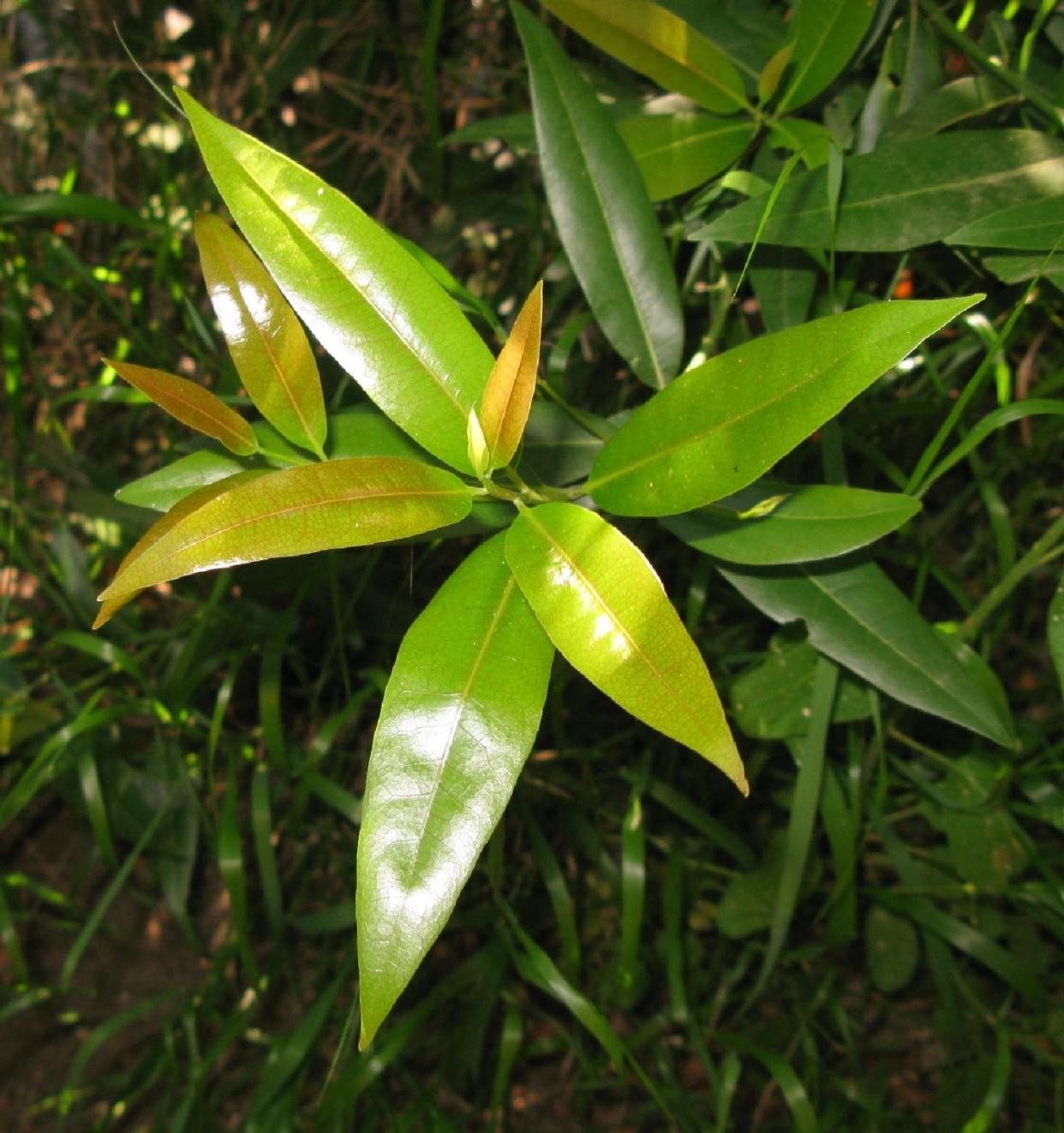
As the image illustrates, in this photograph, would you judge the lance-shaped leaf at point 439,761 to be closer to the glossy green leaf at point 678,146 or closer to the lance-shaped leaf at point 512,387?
the lance-shaped leaf at point 512,387

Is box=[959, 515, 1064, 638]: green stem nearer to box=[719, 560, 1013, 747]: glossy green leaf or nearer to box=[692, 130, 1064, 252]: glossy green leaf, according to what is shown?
box=[719, 560, 1013, 747]: glossy green leaf

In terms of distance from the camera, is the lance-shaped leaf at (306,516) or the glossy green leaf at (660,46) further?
the glossy green leaf at (660,46)

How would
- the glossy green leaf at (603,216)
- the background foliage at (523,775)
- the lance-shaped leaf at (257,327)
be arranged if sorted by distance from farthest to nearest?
1. the background foliage at (523,775)
2. the glossy green leaf at (603,216)
3. the lance-shaped leaf at (257,327)

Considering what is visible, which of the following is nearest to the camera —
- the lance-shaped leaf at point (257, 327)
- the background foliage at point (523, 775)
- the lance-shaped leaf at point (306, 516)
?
the lance-shaped leaf at point (306, 516)

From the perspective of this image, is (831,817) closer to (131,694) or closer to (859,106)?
(859,106)

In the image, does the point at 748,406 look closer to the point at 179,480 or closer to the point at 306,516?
the point at 306,516

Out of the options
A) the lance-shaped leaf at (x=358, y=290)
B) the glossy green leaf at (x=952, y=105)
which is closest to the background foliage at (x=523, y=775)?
the glossy green leaf at (x=952, y=105)

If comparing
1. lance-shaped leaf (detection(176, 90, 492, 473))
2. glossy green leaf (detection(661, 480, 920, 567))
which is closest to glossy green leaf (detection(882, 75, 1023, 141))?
glossy green leaf (detection(661, 480, 920, 567))

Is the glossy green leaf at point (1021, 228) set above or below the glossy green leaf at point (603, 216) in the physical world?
below
